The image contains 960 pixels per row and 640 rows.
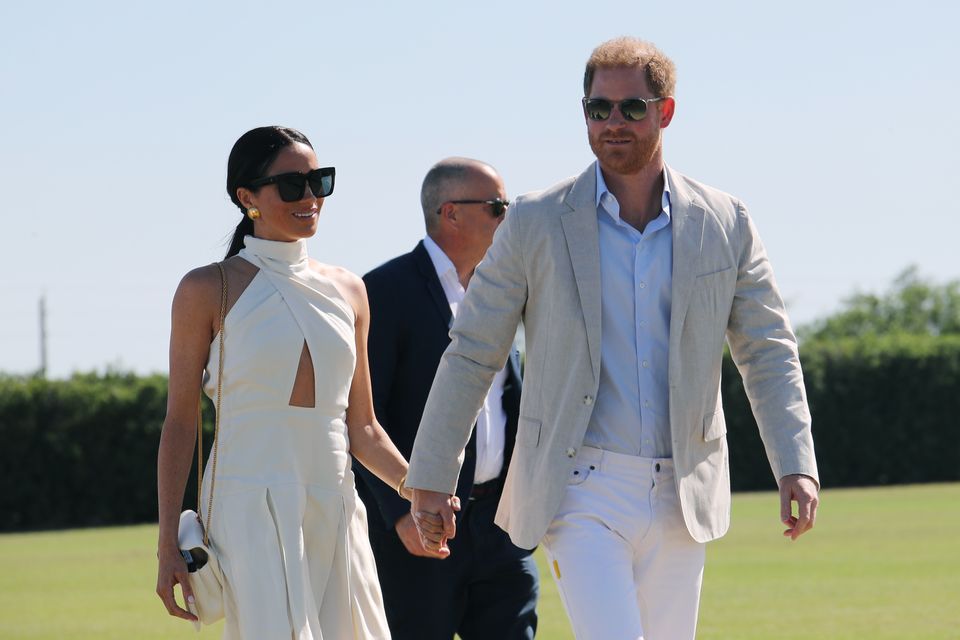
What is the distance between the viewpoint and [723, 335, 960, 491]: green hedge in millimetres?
38469

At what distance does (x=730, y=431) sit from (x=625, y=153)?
3360 centimetres

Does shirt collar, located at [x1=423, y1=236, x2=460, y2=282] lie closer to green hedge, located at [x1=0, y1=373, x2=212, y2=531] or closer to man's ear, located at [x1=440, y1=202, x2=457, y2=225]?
man's ear, located at [x1=440, y1=202, x2=457, y2=225]

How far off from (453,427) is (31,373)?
3491 centimetres

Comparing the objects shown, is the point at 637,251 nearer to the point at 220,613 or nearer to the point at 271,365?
the point at 271,365

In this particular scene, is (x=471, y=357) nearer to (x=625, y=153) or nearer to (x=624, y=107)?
(x=625, y=153)

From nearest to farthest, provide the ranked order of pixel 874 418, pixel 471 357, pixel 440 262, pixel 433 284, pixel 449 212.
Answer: pixel 471 357
pixel 433 284
pixel 440 262
pixel 449 212
pixel 874 418

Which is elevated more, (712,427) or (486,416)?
(712,427)

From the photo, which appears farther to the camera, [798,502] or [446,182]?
[446,182]

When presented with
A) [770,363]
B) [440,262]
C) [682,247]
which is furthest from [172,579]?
[440,262]

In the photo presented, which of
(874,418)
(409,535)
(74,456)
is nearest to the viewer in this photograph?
(409,535)

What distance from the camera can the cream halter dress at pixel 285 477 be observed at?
17.1 ft

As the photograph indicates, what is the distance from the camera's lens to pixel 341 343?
5516 mm

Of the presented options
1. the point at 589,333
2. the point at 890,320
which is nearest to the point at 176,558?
the point at 589,333

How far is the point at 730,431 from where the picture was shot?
125 ft
